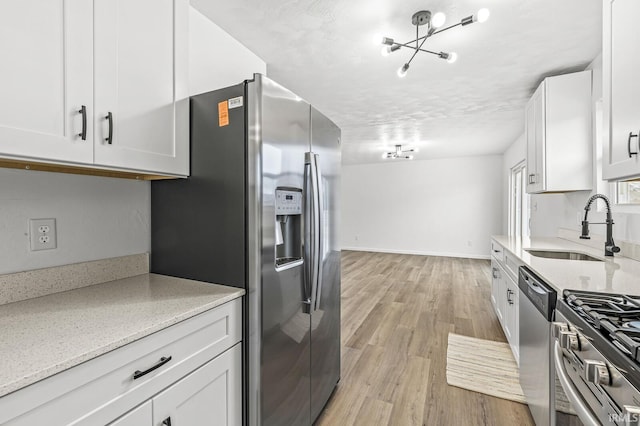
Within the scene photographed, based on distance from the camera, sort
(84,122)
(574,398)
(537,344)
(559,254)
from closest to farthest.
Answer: (574,398) → (84,122) → (537,344) → (559,254)

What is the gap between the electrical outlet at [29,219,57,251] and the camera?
1.21m

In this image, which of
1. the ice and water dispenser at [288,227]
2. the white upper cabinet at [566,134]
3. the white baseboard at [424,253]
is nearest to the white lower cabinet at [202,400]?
the ice and water dispenser at [288,227]

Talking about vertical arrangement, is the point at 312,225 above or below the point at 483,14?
below

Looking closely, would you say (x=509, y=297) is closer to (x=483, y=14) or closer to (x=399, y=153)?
(x=483, y=14)

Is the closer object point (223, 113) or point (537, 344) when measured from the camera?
point (223, 113)

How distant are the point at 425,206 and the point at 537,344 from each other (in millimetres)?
6409

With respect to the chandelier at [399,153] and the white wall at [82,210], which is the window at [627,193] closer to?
the white wall at [82,210]

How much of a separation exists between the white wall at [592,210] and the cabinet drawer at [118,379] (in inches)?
105

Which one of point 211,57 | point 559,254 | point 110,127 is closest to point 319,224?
point 110,127

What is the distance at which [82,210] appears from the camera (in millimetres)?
1373

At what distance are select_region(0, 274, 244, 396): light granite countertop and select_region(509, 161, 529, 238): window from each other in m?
5.72

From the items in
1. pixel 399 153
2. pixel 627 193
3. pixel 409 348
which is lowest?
pixel 409 348

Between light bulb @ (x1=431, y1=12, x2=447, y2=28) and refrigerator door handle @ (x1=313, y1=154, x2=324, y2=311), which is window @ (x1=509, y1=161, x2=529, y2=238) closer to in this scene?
light bulb @ (x1=431, y1=12, x2=447, y2=28)

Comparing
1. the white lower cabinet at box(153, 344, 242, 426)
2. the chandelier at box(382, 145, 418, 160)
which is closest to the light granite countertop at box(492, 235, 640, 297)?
the white lower cabinet at box(153, 344, 242, 426)
